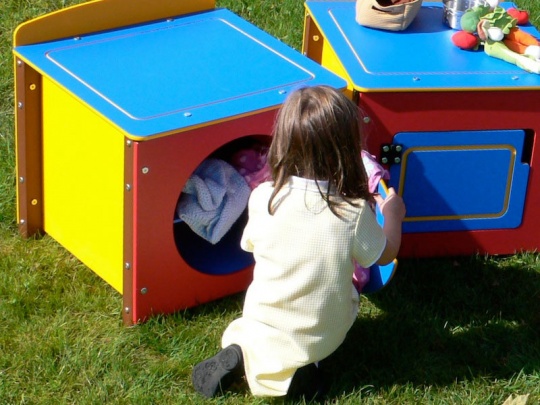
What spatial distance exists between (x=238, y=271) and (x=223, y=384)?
0.52m

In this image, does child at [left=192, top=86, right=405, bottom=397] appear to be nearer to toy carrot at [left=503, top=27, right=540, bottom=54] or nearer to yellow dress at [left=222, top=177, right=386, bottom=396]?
yellow dress at [left=222, top=177, right=386, bottom=396]

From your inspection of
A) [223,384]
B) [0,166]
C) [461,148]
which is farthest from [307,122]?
[0,166]

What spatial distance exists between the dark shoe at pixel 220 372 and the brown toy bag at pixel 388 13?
4.45 feet

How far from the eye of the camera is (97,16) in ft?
11.3

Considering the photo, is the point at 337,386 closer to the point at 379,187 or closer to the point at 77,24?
the point at 379,187

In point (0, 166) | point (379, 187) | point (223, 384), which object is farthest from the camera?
point (0, 166)

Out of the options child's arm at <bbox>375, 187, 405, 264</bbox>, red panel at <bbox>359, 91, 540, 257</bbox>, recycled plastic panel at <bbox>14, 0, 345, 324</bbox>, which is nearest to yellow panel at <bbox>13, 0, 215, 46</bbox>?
recycled plastic panel at <bbox>14, 0, 345, 324</bbox>

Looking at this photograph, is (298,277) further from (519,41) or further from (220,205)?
(519,41)

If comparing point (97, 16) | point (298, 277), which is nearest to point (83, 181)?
point (97, 16)

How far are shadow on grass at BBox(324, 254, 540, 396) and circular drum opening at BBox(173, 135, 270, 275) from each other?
1.55 ft

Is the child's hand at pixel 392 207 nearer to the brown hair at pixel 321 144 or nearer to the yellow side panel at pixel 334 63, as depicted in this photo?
the brown hair at pixel 321 144

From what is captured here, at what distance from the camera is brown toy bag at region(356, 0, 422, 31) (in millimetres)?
→ 3594

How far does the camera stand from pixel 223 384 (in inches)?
112

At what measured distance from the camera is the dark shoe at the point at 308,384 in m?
2.79
